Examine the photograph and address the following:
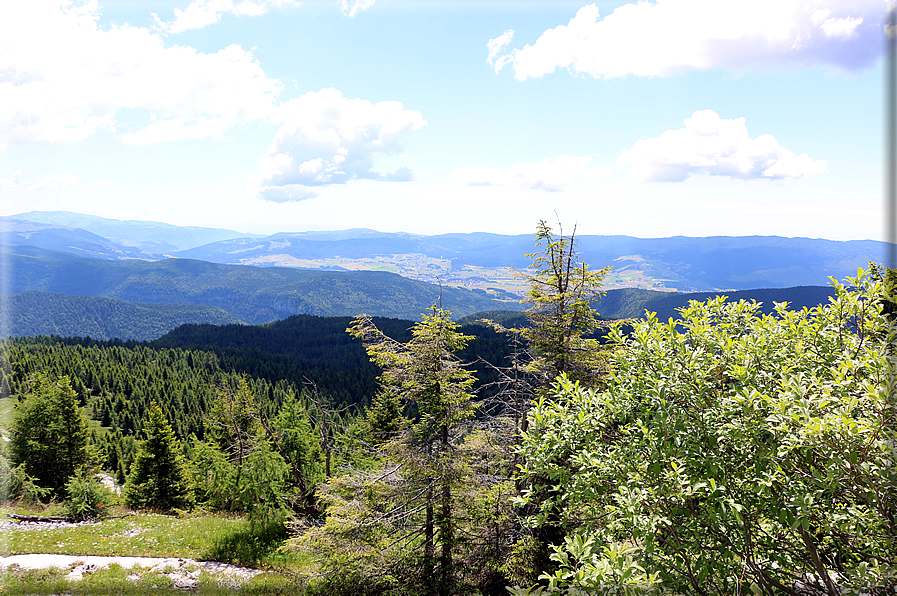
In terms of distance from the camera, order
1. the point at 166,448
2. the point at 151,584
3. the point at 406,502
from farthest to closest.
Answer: the point at 166,448
the point at 151,584
the point at 406,502

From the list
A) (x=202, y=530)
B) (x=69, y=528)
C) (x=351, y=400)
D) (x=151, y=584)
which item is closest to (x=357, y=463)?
(x=202, y=530)

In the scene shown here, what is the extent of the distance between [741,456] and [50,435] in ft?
178

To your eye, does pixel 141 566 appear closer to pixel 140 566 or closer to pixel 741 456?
pixel 140 566

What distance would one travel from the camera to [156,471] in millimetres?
37375

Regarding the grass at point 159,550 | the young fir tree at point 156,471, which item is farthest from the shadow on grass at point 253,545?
the young fir tree at point 156,471

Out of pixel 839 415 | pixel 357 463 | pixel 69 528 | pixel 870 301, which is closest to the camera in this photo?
pixel 839 415

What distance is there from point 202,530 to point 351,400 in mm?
98097

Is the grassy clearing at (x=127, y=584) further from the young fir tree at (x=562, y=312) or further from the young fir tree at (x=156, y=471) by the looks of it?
the young fir tree at (x=156, y=471)

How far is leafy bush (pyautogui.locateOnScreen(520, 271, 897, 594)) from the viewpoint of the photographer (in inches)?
182

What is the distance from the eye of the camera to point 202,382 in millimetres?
109875

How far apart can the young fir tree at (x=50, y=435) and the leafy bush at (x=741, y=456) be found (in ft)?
163

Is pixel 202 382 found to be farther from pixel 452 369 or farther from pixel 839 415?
pixel 839 415

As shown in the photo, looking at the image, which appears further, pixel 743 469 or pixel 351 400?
pixel 351 400

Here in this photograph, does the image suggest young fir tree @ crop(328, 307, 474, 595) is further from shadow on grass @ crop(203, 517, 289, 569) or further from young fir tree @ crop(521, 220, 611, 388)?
shadow on grass @ crop(203, 517, 289, 569)
